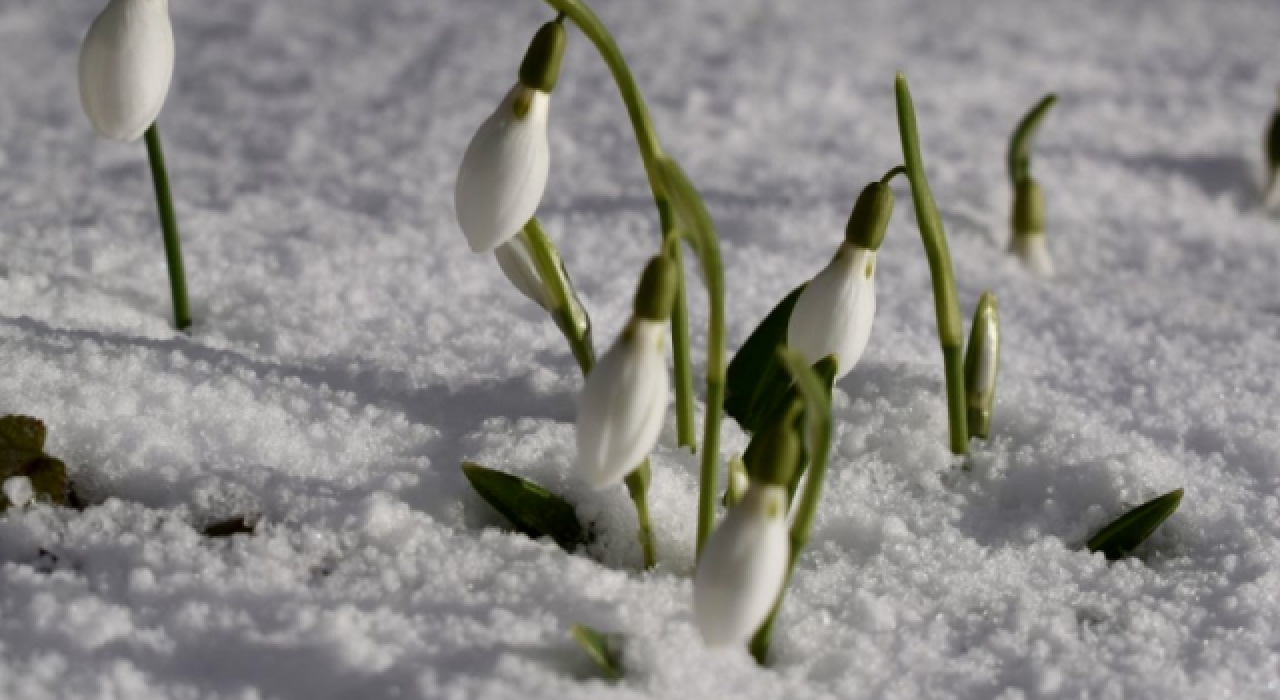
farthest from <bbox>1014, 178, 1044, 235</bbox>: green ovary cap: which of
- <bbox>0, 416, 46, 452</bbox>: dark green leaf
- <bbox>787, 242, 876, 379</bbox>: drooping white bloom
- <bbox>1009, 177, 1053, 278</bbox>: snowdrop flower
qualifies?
<bbox>0, 416, 46, 452</bbox>: dark green leaf

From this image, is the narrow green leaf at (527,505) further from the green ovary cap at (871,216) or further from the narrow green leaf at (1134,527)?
the narrow green leaf at (1134,527)

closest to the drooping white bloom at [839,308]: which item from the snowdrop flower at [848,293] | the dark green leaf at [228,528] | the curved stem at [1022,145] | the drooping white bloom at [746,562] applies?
the snowdrop flower at [848,293]

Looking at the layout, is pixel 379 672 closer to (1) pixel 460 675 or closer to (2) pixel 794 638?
(1) pixel 460 675

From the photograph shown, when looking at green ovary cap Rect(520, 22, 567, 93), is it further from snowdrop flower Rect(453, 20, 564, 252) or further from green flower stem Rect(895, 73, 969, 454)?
green flower stem Rect(895, 73, 969, 454)

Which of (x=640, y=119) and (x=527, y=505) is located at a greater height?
(x=640, y=119)

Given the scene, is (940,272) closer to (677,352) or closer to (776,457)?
(677,352)

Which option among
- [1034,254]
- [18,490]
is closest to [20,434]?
[18,490]
